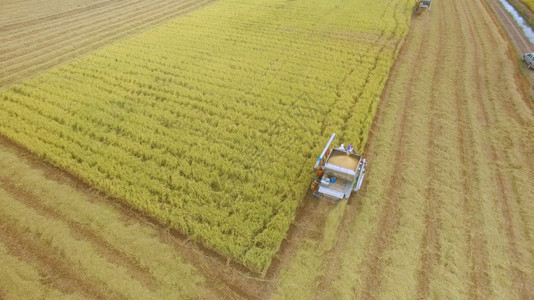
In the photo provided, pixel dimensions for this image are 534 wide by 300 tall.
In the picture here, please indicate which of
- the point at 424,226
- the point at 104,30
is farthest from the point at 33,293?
the point at 104,30

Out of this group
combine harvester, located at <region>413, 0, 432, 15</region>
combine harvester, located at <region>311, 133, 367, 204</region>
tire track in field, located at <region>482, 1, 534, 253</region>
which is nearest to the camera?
combine harvester, located at <region>311, 133, 367, 204</region>

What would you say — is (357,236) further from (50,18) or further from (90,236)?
(50,18)

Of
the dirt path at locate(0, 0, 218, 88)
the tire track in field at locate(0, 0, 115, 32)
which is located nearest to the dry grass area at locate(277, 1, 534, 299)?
the dirt path at locate(0, 0, 218, 88)

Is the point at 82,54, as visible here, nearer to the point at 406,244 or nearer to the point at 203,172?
the point at 203,172

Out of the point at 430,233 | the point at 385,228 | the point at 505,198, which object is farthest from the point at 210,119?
the point at 505,198

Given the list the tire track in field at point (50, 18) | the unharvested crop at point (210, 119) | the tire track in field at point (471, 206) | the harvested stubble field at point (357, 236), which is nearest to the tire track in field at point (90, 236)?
the harvested stubble field at point (357, 236)

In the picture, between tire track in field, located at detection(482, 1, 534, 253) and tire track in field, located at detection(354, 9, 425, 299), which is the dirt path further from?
tire track in field, located at detection(482, 1, 534, 253)

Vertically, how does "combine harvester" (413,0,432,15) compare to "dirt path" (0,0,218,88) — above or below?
above
